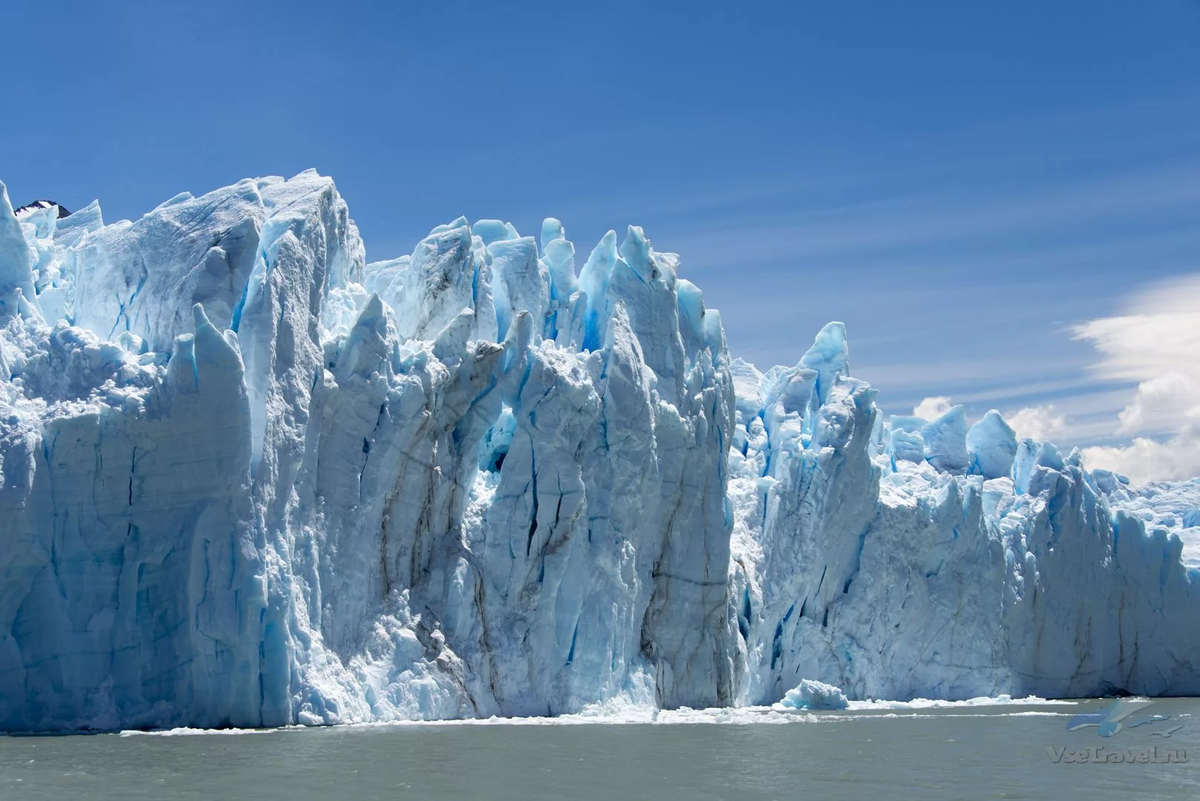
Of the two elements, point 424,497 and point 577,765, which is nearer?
point 577,765

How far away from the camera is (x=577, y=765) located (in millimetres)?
14070

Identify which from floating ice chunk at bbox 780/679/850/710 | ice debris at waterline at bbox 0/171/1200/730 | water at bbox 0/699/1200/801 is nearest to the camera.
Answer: water at bbox 0/699/1200/801

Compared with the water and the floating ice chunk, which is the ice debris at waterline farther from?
the water

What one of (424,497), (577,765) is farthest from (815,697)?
(577,765)

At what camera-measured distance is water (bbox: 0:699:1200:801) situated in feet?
39.5

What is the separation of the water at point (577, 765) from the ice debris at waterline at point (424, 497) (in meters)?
1.31

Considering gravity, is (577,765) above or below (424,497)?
below

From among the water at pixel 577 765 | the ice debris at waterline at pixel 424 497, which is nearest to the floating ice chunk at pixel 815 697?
the ice debris at waterline at pixel 424 497

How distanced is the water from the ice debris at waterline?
131cm

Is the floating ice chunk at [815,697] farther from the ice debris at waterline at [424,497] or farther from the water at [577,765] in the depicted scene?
the water at [577,765]

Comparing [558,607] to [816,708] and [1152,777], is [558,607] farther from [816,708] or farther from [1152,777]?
[1152,777]

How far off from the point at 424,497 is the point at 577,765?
6318 millimetres

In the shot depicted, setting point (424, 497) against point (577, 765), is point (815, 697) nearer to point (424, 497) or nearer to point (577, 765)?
point (424, 497)

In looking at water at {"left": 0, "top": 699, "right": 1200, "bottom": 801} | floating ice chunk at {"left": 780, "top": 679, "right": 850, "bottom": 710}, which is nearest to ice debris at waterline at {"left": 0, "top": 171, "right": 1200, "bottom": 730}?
floating ice chunk at {"left": 780, "top": 679, "right": 850, "bottom": 710}
